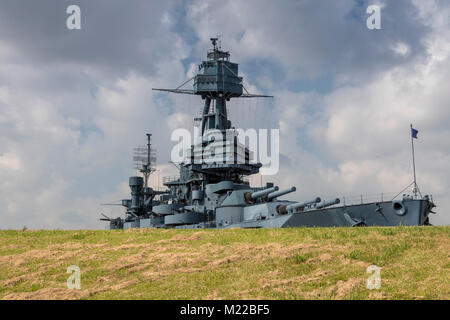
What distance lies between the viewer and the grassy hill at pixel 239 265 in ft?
40.0

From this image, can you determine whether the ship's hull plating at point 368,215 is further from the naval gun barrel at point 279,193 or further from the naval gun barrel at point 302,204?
the naval gun barrel at point 279,193

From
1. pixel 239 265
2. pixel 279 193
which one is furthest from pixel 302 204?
pixel 239 265

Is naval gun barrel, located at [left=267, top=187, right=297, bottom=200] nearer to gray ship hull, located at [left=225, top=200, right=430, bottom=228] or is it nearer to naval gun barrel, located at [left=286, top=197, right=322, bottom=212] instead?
naval gun barrel, located at [left=286, top=197, right=322, bottom=212]

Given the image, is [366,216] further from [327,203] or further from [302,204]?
[302,204]

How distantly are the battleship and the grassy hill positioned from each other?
206 inches

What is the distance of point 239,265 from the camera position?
48.4 feet

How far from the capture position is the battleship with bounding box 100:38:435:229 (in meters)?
24.0

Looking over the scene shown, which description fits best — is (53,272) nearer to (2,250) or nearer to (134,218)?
(2,250)

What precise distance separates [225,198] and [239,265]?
Result: 68.3 ft

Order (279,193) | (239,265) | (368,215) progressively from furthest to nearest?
(279,193), (368,215), (239,265)

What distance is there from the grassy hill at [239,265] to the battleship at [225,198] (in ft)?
17.1

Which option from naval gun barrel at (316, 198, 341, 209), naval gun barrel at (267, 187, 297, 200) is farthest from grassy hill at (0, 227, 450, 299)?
naval gun barrel at (267, 187, 297, 200)

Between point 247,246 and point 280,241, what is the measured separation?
1.52 metres

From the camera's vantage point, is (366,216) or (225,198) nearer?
(366,216)
